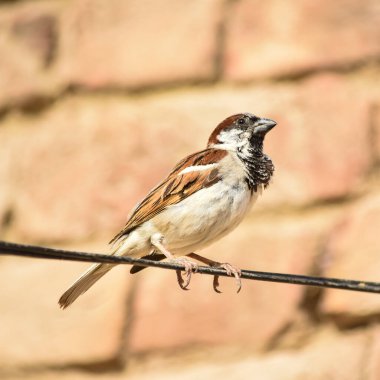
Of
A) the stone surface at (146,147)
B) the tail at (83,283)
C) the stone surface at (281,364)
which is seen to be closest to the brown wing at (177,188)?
the tail at (83,283)

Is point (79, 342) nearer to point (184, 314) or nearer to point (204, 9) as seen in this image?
point (184, 314)

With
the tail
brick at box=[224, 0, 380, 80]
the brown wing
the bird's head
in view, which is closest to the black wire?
the tail

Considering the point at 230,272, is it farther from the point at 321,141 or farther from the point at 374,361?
the point at 321,141

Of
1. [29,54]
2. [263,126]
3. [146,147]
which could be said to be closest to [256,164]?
[263,126]

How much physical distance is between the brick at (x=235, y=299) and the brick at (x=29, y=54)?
799mm

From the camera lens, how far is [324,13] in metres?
3.29

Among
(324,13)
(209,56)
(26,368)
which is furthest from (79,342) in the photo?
(324,13)

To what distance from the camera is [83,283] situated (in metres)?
2.65

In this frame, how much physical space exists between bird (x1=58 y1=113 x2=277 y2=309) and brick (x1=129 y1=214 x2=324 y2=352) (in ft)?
0.80

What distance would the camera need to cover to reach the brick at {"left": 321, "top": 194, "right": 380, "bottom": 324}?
2996 millimetres

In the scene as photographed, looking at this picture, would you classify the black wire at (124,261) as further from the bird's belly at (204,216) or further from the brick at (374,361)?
the brick at (374,361)

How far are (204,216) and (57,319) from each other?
745mm

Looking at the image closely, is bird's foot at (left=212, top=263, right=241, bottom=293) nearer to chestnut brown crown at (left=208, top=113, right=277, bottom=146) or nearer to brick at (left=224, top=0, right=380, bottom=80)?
chestnut brown crown at (left=208, top=113, right=277, bottom=146)

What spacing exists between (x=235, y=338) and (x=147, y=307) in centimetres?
29
